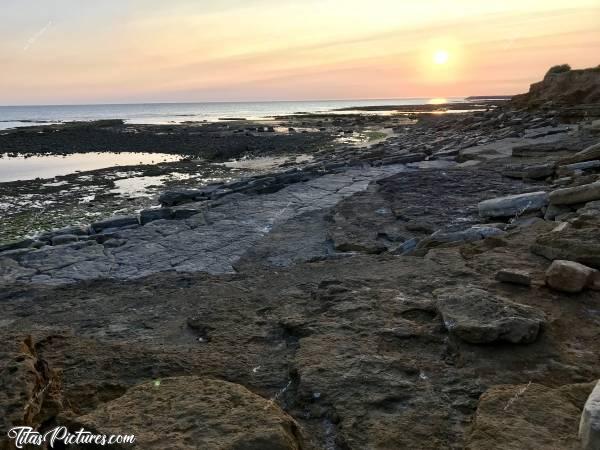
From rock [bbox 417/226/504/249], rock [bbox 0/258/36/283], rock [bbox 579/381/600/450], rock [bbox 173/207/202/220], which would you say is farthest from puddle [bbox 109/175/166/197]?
rock [bbox 579/381/600/450]

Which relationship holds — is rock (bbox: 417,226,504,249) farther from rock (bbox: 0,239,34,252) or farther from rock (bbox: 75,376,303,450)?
rock (bbox: 0,239,34,252)

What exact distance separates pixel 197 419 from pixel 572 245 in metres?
3.05

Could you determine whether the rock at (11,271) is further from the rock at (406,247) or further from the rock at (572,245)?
the rock at (572,245)

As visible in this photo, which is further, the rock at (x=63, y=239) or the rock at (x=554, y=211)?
the rock at (x=63, y=239)

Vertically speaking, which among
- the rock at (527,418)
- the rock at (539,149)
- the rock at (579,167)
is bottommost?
the rock at (527,418)

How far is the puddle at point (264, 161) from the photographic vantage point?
17.7 meters

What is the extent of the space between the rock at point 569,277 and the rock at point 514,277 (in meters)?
0.14

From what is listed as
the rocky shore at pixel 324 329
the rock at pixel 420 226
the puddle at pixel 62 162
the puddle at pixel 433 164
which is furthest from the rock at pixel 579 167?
the puddle at pixel 62 162

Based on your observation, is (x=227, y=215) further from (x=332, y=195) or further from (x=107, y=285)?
(x=107, y=285)

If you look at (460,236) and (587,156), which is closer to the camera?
(460,236)

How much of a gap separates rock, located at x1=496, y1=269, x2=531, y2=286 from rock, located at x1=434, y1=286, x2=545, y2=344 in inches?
16.3

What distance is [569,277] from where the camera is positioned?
3.19 metres

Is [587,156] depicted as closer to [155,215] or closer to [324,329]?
[324,329]

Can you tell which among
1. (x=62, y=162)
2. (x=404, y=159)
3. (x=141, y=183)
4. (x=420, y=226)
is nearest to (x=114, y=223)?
(x=420, y=226)
